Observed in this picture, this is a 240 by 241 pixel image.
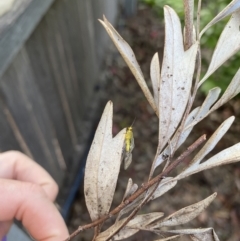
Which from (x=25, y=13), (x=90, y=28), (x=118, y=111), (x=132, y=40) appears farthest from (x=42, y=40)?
(x=132, y=40)

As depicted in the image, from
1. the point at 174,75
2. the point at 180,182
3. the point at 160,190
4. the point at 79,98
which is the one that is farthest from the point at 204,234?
the point at 79,98

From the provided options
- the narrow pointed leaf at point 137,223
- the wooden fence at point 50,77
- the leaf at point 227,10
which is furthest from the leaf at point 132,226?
the wooden fence at point 50,77

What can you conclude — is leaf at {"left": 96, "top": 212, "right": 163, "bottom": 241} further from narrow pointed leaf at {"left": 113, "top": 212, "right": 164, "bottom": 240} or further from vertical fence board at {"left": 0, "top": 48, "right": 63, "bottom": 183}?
vertical fence board at {"left": 0, "top": 48, "right": 63, "bottom": 183}

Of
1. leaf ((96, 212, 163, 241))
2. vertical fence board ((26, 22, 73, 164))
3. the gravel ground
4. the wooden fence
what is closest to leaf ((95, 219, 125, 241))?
leaf ((96, 212, 163, 241))

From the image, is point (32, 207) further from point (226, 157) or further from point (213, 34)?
point (213, 34)

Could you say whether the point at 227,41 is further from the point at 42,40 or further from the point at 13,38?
the point at 42,40
